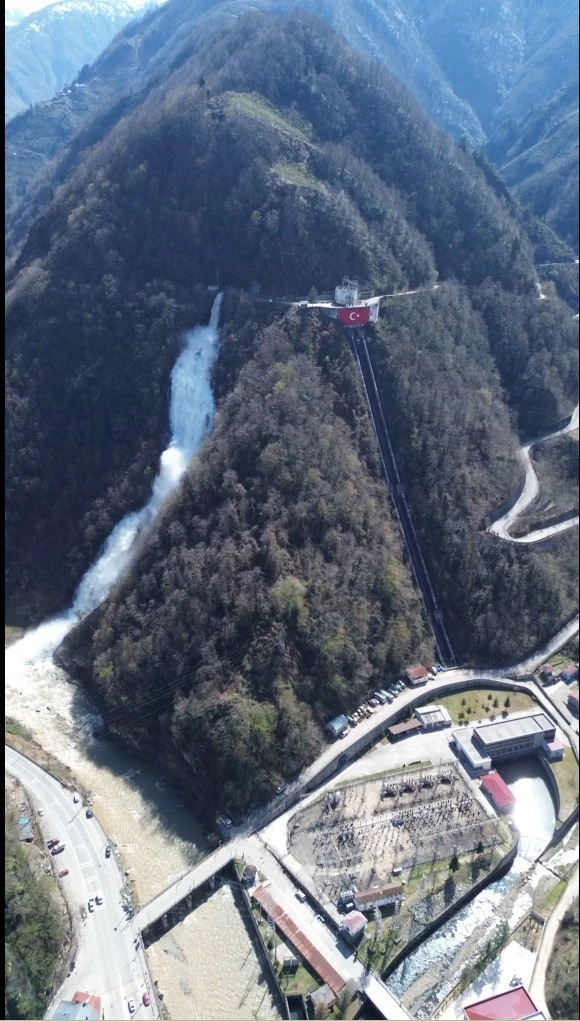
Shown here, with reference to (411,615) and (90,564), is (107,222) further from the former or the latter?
(411,615)

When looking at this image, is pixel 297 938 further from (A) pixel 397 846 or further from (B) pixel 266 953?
(A) pixel 397 846

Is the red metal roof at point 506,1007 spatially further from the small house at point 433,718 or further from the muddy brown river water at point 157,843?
the small house at point 433,718

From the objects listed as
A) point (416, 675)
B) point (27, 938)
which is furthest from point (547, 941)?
point (27, 938)

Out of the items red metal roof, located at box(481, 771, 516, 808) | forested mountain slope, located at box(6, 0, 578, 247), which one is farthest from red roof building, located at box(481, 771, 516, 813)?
forested mountain slope, located at box(6, 0, 578, 247)

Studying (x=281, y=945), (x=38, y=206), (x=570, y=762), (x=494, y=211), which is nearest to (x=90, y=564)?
(x=281, y=945)

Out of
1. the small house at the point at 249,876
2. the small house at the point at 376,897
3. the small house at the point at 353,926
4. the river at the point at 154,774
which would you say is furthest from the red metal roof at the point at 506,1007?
the small house at the point at 249,876

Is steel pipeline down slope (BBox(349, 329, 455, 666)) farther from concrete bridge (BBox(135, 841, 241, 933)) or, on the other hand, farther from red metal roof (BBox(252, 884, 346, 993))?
red metal roof (BBox(252, 884, 346, 993))
